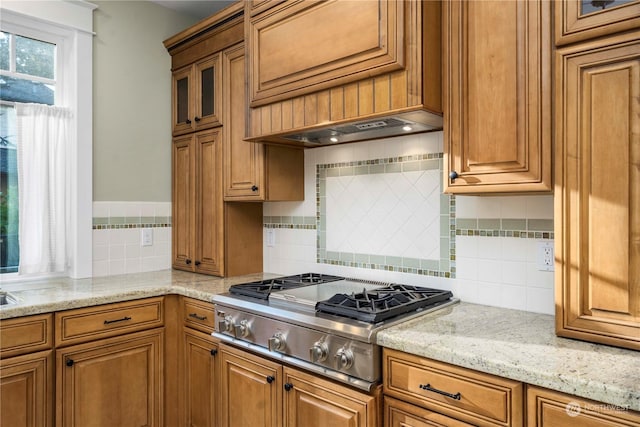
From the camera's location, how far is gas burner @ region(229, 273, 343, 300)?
209 cm

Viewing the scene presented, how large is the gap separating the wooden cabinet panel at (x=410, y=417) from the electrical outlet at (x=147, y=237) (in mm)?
2089

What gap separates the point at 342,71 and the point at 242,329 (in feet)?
4.07

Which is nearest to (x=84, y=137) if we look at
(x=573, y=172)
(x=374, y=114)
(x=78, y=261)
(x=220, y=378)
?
(x=78, y=261)

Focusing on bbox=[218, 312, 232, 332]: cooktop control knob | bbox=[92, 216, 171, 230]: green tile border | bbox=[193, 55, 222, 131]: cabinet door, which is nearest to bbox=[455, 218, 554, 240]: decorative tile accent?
bbox=[218, 312, 232, 332]: cooktop control knob

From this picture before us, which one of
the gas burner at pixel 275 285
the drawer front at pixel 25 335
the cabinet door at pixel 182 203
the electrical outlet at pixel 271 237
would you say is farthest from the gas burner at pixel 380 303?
the cabinet door at pixel 182 203

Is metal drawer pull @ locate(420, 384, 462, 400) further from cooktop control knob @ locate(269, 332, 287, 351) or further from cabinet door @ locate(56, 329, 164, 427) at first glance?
cabinet door @ locate(56, 329, 164, 427)

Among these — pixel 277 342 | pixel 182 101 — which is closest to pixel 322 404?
pixel 277 342

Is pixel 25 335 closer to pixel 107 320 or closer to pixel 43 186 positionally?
pixel 107 320

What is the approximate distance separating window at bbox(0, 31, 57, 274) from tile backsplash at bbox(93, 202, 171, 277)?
429mm

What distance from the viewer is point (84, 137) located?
270cm

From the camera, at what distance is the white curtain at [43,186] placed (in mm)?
2498

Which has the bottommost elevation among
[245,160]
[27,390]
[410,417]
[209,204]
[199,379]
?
[199,379]

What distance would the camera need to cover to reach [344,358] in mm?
1562

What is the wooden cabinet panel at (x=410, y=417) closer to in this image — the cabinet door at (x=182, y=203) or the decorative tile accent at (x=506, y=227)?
the decorative tile accent at (x=506, y=227)
